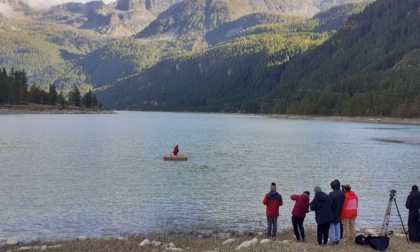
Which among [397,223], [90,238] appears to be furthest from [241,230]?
[397,223]

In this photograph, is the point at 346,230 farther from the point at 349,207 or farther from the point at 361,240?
the point at 349,207

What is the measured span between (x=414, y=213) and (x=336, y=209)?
4.78m

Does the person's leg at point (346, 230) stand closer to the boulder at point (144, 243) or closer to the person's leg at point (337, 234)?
the person's leg at point (337, 234)

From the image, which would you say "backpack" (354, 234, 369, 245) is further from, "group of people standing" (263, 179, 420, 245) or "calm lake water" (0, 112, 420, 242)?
"calm lake water" (0, 112, 420, 242)

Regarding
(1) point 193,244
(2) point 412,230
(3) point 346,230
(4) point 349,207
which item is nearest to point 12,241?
(1) point 193,244

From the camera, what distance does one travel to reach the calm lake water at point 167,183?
1316 inches

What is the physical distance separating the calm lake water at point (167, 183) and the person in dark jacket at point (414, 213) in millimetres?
7941

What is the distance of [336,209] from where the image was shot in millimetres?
24797

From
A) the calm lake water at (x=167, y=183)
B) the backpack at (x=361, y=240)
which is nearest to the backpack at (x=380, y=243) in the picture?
the backpack at (x=361, y=240)

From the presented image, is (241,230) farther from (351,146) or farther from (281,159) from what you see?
(351,146)

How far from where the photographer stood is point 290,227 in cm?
3266

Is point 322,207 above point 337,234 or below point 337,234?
above

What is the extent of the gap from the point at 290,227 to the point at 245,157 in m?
44.7

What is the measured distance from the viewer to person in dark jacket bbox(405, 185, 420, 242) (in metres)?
26.0
